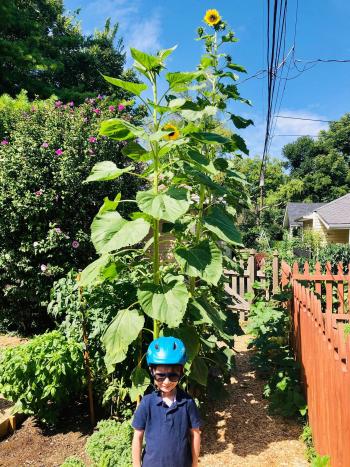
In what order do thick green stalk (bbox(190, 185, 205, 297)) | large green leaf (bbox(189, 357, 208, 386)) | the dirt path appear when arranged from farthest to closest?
the dirt path
thick green stalk (bbox(190, 185, 205, 297))
large green leaf (bbox(189, 357, 208, 386))

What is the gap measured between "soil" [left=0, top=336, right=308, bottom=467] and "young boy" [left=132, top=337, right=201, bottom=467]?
3.45ft

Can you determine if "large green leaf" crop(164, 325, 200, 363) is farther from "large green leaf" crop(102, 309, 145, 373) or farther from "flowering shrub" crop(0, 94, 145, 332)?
A: "flowering shrub" crop(0, 94, 145, 332)

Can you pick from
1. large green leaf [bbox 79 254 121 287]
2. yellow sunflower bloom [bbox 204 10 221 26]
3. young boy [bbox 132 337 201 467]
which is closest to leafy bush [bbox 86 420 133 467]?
young boy [bbox 132 337 201 467]

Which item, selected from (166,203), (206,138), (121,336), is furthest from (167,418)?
(206,138)

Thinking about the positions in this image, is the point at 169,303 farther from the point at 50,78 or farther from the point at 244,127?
the point at 50,78

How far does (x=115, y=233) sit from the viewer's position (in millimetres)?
2088

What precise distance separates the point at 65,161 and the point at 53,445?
3893mm

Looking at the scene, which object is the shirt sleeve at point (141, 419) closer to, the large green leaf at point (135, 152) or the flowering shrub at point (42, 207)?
the large green leaf at point (135, 152)

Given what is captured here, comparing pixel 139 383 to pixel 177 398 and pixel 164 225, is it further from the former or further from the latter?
pixel 164 225

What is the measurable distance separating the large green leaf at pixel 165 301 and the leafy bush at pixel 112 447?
0.99 metres

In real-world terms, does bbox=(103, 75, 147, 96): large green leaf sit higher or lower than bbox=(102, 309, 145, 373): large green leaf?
higher

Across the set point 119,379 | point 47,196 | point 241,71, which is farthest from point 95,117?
point 119,379

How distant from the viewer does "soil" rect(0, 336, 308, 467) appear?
9.27 feet

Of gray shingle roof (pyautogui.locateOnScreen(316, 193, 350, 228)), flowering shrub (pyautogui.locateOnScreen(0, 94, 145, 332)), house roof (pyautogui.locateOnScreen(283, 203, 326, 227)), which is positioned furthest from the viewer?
house roof (pyautogui.locateOnScreen(283, 203, 326, 227))
